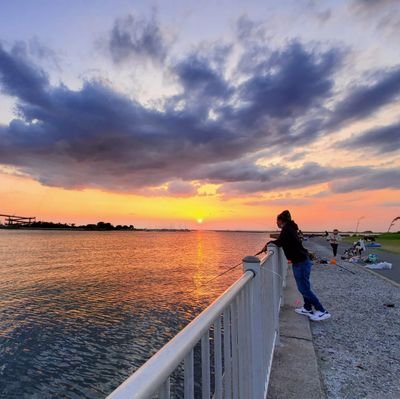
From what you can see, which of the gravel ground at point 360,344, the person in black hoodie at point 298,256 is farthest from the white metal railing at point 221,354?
the person in black hoodie at point 298,256

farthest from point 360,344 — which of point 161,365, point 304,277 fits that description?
point 161,365

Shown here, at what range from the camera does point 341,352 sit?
15.9ft

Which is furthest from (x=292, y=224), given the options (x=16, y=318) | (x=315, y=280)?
(x=16, y=318)

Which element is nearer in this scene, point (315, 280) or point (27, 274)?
point (315, 280)

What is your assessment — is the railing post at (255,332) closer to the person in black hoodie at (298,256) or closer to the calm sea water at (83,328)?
the person in black hoodie at (298,256)

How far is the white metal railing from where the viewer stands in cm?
85

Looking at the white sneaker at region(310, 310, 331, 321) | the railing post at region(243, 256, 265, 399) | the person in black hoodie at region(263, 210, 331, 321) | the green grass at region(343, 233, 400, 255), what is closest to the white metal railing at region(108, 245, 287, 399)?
the railing post at region(243, 256, 265, 399)

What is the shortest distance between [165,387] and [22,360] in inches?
417

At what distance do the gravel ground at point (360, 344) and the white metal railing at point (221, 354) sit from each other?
1.75m

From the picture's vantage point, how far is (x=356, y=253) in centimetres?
2225

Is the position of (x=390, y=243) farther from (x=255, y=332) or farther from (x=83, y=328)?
(x=255, y=332)

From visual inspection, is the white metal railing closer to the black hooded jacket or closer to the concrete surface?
the concrete surface

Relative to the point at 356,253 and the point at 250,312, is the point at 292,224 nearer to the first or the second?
the point at 250,312

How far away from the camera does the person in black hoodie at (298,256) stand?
6090mm
